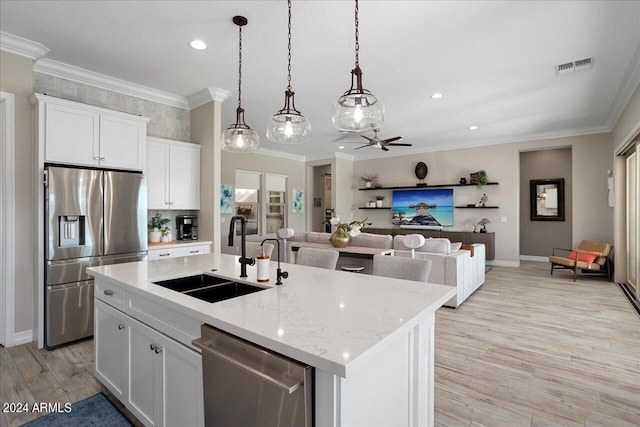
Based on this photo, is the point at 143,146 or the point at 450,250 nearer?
the point at 143,146

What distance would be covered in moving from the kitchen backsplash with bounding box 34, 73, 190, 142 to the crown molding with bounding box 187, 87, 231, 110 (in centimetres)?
25

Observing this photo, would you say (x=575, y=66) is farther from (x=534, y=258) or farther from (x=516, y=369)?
(x=534, y=258)

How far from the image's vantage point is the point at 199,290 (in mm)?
1884

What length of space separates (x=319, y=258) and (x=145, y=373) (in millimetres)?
1443

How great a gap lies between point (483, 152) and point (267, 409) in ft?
24.9

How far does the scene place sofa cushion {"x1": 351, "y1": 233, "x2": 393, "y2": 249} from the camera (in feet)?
14.5

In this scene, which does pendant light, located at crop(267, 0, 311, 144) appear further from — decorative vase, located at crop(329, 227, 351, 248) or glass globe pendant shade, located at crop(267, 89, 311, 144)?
decorative vase, located at crop(329, 227, 351, 248)

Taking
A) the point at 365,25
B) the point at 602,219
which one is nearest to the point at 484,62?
the point at 365,25

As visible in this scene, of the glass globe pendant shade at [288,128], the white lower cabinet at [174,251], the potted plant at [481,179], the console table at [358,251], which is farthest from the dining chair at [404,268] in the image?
the potted plant at [481,179]

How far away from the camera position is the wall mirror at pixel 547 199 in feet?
24.6

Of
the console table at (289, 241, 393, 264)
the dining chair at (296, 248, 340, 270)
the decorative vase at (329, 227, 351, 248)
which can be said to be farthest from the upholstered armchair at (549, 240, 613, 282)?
the dining chair at (296, 248, 340, 270)

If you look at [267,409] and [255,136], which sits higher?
[255,136]

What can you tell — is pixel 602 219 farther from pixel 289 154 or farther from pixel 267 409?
pixel 267 409

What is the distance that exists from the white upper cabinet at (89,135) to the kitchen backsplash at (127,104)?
1.84 feet
